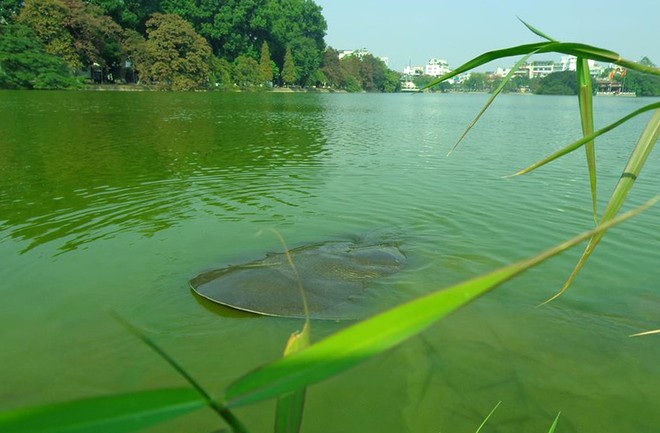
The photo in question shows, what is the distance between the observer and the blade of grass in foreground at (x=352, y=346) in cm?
42

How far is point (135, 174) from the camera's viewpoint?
9.39m

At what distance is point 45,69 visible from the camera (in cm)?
3800

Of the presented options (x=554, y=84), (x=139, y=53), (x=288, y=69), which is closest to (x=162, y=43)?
(x=139, y=53)

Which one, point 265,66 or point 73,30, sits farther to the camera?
point 265,66

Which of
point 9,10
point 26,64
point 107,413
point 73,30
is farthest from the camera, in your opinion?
point 9,10

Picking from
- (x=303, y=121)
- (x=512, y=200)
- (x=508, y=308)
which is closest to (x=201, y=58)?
(x=303, y=121)

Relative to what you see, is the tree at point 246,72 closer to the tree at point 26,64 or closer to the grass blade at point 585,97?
the tree at point 26,64

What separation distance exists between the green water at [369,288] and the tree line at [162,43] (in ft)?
107


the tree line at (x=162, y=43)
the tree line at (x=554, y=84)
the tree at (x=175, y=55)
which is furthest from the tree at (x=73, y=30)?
the tree line at (x=554, y=84)

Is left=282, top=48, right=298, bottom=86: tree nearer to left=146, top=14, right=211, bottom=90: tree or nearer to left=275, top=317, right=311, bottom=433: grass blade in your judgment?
left=146, top=14, right=211, bottom=90: tree

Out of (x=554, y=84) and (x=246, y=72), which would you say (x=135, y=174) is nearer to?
(x=246, y=72)

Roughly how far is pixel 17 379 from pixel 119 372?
0.62m

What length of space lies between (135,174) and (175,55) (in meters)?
43.5

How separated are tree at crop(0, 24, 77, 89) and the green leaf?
42715 mm
